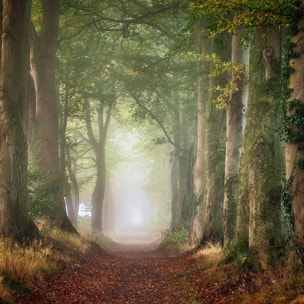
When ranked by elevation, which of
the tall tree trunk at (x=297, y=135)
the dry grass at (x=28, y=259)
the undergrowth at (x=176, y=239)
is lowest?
the undergrowth at (x=176, y=239)

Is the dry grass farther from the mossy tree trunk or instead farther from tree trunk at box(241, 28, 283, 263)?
the mossy tree trunk

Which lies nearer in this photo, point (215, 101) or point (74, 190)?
point (215, 101)

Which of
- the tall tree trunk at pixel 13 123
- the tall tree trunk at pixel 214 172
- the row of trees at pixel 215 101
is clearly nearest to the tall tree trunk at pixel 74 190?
the row of trees at pixel 215 101

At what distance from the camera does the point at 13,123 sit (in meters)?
7.44

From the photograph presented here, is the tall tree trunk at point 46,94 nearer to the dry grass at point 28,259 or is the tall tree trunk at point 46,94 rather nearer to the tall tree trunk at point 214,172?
the dry grass at point 28,259

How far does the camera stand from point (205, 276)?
282 inches

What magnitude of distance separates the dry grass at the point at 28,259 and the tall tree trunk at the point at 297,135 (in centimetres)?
470

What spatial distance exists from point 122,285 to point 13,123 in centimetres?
465

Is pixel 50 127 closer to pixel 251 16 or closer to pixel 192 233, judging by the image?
pixel 192 233

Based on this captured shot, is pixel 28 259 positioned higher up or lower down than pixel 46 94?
lower down

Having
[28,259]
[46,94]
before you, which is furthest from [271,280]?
[46,94]

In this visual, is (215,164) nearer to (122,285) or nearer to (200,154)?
(200,154)

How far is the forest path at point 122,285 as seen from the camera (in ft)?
19.1

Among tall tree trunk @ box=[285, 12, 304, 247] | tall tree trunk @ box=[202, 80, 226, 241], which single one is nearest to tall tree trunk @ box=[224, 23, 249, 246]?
tall tree trunk @ box=[202, 80, 226, 241]
